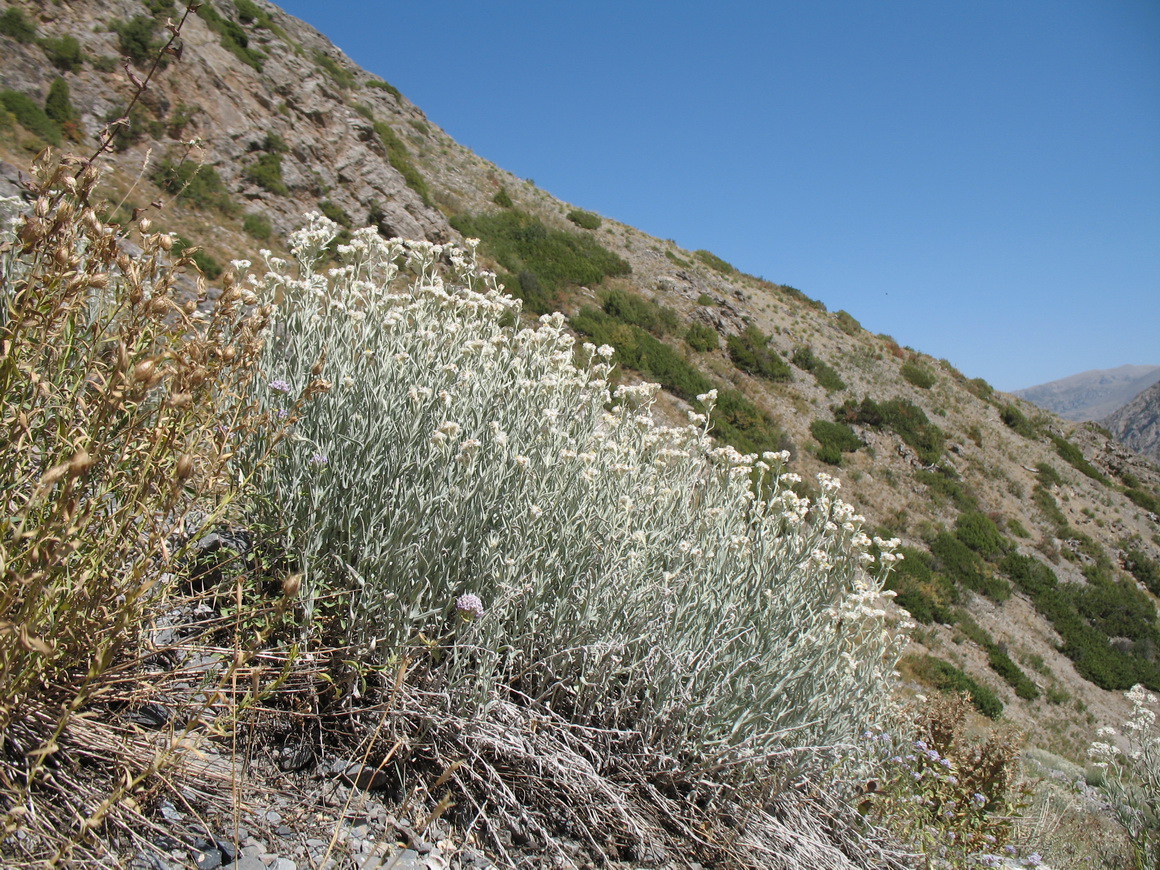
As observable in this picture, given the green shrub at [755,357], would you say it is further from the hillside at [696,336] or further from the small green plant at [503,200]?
the small green plant at [503,200]

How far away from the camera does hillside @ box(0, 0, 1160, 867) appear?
10.2 metres

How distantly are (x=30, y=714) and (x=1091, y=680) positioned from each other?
17.6 m

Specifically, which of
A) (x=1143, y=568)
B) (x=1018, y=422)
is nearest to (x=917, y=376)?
(x=1018, y=422)

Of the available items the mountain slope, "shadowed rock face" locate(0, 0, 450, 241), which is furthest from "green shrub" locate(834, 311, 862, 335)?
"shadowed rock face" locate(0, 0, 450, 241)

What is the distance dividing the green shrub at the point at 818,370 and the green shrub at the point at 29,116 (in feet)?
63.1

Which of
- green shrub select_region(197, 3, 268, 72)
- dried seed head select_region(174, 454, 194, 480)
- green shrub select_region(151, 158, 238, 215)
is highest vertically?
green shrub select_region(197, 3, 268, 72)

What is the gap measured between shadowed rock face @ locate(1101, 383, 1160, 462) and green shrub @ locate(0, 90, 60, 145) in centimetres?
7493

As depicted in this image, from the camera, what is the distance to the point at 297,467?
220cm

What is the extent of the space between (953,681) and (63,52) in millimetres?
17815

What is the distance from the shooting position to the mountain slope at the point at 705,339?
10.6m

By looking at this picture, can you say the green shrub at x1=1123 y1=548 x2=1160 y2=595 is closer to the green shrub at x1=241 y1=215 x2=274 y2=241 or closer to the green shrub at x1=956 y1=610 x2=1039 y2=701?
the green shrub at x1=956 y1=610 x2=1039 y2=701

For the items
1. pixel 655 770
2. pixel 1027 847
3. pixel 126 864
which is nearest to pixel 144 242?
pixel 126 864

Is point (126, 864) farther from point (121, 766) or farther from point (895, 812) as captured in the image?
point (895, 812)

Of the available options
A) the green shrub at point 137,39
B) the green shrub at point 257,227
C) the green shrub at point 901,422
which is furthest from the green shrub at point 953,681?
the green shrub at point 137,39
